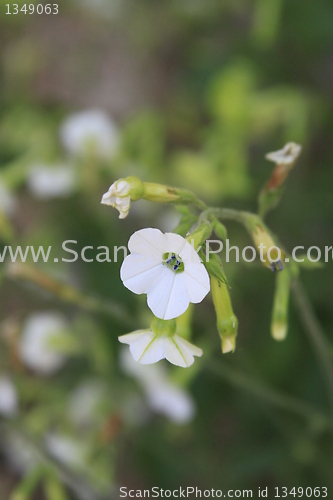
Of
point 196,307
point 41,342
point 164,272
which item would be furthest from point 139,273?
point 196,307

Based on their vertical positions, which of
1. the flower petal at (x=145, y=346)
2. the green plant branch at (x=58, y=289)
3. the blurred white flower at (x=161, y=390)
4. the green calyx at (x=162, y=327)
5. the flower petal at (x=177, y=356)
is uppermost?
the green calyx at (x=162, y=327)

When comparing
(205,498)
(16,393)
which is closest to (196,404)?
(205,498)

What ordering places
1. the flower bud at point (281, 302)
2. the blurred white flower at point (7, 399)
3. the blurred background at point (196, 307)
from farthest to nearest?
the blurred background at point (196, 307) → the blurred white flower at point (7, 399) → the flower bud at point (281, 302)

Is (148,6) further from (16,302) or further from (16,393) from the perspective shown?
(16,393)

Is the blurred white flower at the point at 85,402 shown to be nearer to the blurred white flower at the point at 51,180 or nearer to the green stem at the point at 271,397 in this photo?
the green stem at the point at 271,397

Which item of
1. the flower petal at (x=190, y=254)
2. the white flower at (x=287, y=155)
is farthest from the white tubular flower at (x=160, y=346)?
the white flower at (x=287, y=155)

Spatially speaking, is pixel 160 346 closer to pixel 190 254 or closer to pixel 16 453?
pixel 190 254

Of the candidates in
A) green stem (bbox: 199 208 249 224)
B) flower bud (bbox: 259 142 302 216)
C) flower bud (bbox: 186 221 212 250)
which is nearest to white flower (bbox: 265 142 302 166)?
flower bud (bbox: 259 142 302 216)
